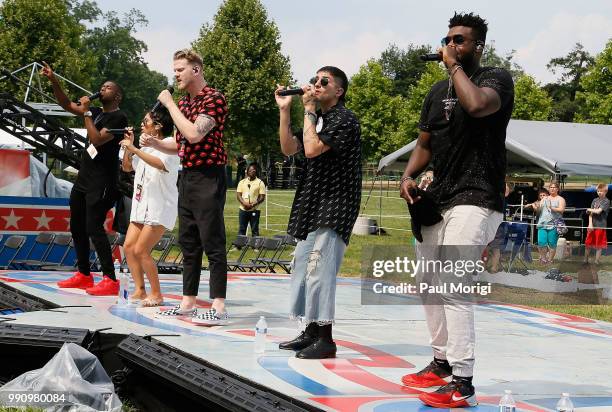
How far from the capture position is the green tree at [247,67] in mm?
55781

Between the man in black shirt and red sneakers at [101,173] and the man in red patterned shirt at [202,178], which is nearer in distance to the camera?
the man in red patterned shirt at [202,178]

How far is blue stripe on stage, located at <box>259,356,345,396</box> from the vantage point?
14.5 feet

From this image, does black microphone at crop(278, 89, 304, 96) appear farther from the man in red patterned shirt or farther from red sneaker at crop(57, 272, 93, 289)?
red sneaker at crop(57, 272, 93, 289)

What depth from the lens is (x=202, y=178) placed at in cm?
640

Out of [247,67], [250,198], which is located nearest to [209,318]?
[250,198]

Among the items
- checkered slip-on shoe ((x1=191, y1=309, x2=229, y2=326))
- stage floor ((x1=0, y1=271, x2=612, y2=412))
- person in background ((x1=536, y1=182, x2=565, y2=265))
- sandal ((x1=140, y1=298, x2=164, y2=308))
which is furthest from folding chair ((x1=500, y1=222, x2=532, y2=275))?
checkered slip-on shoe ((x1=191, y1=309, x2=229, y2=326))

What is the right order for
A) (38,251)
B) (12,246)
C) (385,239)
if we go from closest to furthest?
(12,246)
(38,251)
(385,239)

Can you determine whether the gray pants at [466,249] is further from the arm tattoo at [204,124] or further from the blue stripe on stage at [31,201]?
the blue stripe on stage at [31,201]

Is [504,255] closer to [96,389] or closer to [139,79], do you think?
[96,389]

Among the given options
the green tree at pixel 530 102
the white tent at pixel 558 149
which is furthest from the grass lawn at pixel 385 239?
the green tree at pixel 530 102

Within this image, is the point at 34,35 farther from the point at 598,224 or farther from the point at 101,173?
the point at 101,173

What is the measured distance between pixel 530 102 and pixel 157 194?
6330 centimetres

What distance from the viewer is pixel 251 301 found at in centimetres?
854

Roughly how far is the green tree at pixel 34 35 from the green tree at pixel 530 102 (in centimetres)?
3461
